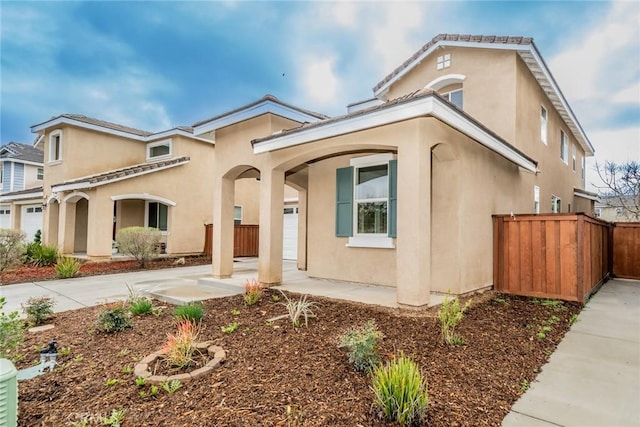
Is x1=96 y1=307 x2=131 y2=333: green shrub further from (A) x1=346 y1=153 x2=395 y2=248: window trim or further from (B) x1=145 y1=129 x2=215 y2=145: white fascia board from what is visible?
(B) x1=145 y1=129 x2=215 y2=145: white fascia board

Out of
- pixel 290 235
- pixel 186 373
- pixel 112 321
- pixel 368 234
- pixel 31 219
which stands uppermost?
pixel 31 219

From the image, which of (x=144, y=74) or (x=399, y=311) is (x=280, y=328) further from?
(x=144, y=74)

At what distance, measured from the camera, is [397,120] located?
6195 mm

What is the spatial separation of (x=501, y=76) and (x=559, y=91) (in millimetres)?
4403

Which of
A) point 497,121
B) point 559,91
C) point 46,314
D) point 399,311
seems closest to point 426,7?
point 497,121

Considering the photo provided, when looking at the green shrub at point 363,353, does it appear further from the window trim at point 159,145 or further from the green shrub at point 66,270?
the window trim at point 159,145

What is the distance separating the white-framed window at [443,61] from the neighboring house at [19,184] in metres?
23.2

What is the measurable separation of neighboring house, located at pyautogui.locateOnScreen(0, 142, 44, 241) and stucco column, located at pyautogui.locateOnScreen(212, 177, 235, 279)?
1765cm

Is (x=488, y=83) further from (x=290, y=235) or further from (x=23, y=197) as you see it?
(x=23, y=197)

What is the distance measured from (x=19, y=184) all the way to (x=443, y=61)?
27864mm

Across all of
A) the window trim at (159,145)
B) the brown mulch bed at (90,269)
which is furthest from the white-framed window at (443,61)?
the window trim at (159,145)

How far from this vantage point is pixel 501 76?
403 inches

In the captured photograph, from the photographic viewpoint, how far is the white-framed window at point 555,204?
14117mm

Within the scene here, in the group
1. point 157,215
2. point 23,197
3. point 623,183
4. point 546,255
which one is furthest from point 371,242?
point 23,197
